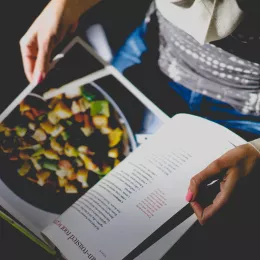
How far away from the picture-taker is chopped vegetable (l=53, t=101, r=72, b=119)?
72 centimetres

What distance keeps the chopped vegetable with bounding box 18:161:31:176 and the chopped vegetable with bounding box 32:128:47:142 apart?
0.05 m

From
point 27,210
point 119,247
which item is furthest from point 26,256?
point 119,247

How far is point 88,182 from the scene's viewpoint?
707 millimetres

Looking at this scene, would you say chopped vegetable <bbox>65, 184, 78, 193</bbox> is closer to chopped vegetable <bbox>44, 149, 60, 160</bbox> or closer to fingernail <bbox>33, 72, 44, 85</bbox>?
chopped vegetable <bbox>44, 149, 60, 160</bbox>

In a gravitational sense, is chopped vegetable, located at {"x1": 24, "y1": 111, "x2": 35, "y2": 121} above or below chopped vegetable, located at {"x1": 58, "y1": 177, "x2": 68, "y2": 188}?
above

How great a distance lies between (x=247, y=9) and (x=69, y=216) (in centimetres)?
46

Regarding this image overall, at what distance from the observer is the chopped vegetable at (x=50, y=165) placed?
708 mm

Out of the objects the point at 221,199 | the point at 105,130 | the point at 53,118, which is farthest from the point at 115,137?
the point at 221,199

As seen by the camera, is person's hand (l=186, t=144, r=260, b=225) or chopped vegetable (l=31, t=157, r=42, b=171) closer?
person's hand (l=186, t=144, r=260, b=225)

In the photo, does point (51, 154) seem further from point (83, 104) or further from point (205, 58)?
point (205, 58)

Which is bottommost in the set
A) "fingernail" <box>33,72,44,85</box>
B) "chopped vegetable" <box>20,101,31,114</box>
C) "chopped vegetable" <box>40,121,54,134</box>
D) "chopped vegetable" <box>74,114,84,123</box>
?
"chopped vegetable" <box>74,114,84,123</box>

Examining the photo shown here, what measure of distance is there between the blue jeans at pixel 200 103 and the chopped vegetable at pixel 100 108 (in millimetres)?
86

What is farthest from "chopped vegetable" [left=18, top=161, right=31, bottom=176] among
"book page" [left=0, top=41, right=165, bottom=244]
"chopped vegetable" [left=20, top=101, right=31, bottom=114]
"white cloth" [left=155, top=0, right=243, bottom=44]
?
"white cloth" [left=155, top=0, right=243, bottom=44]

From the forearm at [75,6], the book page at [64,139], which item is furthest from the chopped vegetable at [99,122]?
the forearm at [75,6]
